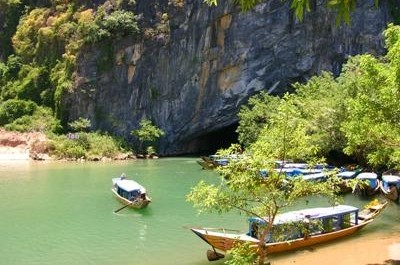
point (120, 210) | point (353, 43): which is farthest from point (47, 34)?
point (120, 210)

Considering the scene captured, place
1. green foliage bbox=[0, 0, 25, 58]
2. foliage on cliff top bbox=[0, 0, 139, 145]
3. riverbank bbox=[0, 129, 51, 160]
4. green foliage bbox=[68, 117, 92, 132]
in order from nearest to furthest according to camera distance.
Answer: riverbank bbox=[0, 129, 51, 160], green foliage bbox=[68, 117, 92, 132], foliage on cliff top bbox=[0, 0, 139, 145], green foliage bbox=[0, 0, 25, 58]

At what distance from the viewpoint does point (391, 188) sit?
80.2 feet

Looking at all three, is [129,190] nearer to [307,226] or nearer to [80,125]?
[307,226]

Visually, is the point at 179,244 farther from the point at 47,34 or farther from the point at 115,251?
the point at 47,34

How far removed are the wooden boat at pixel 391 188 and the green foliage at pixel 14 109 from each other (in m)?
42.6

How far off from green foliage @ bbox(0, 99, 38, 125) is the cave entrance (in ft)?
62.2

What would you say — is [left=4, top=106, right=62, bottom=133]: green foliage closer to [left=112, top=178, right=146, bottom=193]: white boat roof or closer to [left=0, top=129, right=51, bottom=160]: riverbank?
[left=0, top=129, right=51, bottom=160]: riverbank

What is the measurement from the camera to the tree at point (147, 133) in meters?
51.3

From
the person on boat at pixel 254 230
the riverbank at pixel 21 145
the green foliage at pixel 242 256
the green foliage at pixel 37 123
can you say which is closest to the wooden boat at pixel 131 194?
the person on boat at pixel 254 230

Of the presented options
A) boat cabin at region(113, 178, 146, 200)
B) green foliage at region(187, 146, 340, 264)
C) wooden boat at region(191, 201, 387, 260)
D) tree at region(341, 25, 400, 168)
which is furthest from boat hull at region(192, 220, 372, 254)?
boat cabin at region(113, 178, 146, 200)

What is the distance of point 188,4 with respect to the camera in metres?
52.2

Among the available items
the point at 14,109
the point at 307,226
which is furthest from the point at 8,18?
the point at 307,226

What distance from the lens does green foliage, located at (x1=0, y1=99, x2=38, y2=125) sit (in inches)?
2189

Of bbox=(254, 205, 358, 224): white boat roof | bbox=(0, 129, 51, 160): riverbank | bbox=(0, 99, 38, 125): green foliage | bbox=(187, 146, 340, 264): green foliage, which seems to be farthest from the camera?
bbox=(0, 99, 38, 125): green foliage
